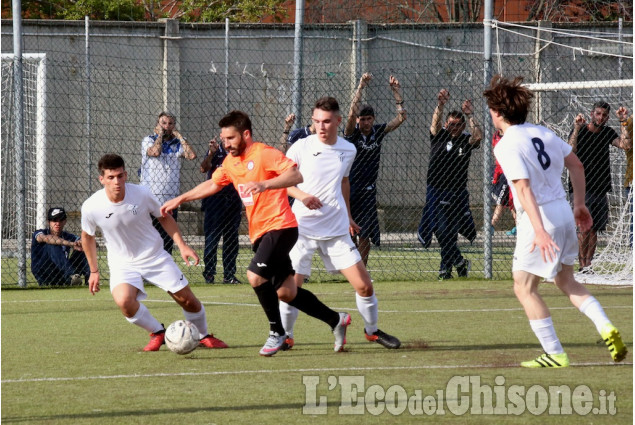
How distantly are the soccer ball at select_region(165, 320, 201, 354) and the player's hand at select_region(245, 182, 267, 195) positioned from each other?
117cm

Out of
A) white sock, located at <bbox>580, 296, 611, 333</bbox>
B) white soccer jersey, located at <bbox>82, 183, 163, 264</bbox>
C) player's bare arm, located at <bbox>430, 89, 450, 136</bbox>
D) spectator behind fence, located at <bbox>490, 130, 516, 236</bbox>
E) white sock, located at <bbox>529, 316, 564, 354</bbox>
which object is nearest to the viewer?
white sock, located at <bbox>580, 296, 611, 333</bbox>

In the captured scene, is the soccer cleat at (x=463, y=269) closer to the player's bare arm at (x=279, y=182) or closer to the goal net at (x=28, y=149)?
the goal net at (x=28, y=149)

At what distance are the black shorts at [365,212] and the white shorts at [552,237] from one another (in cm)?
603

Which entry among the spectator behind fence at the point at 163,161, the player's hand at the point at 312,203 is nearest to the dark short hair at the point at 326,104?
the player's hand at the point at 312,203

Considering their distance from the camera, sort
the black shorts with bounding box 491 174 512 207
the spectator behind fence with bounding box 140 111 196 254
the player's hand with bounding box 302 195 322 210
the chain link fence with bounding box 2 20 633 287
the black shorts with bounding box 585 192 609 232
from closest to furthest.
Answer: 1. the player's hand with bounding box 302 195 322 210
2. the spectator behind fence with bounding box 140 111 196 254
3. the black shorts with bounding box 585 192 609 232
4. the black shorts with bounding box 491 174 512 207
5. the chain link fence with bounding box 2 20 633 287

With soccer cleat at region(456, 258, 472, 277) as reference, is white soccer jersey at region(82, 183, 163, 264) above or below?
above

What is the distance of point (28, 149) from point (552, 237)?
31.6 feet

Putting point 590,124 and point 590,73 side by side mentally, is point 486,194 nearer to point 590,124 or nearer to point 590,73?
point 590,124

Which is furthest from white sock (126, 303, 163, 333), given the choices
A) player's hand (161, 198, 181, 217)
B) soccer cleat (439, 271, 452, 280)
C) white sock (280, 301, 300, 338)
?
soccer cleat (439, 271, 452, 280)

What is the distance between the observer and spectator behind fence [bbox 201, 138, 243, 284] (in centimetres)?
1354

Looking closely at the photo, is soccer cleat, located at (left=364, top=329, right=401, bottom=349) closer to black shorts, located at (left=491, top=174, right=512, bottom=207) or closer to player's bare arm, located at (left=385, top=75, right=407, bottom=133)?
player's bare arm, located at (left=385, top=75, right=407, bottom=133)

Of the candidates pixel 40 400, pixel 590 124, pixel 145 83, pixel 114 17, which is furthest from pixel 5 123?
pixel 114 17

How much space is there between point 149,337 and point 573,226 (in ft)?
12.3

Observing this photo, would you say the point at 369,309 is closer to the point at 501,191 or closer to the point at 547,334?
the point at 547,334
